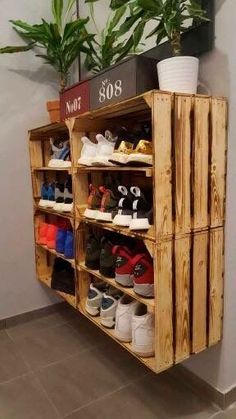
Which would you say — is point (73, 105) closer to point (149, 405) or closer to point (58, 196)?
point (58, 196)

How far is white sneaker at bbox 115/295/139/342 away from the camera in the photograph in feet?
5.14

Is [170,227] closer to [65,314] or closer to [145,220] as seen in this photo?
[145,220]

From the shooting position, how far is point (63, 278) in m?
2.18

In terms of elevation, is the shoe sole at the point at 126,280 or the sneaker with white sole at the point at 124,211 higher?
the sneaker with white sole at the point at 124,211

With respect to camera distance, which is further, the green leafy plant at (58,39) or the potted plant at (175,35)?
the green leafy plant at (58,39)

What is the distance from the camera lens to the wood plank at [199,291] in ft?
4.59

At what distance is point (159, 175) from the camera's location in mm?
1264

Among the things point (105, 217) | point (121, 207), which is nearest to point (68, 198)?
point (105, 217)

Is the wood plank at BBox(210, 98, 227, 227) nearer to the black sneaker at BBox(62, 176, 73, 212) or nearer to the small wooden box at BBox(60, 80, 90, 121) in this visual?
the small wooden box at BBox(60, 80, 90, 121)

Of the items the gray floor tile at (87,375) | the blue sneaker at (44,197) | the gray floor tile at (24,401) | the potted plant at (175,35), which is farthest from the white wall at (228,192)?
the blue sneaker at (44,197)

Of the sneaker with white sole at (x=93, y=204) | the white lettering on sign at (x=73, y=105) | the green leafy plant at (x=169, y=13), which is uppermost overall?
the green leafy plant at (x=169, y=13)

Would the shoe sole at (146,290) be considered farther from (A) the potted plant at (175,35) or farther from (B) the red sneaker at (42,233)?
(B) the red sneaker at (42,233)

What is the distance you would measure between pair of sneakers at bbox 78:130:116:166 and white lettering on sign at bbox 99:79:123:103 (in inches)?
7.6

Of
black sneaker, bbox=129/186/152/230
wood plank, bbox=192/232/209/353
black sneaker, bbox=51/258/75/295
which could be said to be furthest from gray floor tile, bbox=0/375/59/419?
black sneaker, bbox=129/186/152/230
